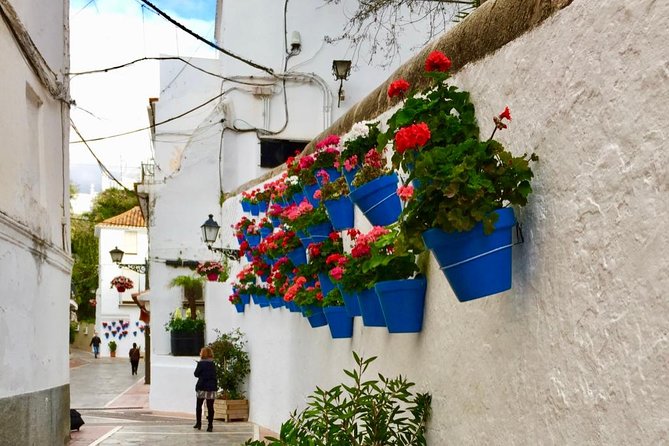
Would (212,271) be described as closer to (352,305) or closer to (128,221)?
(352,305)

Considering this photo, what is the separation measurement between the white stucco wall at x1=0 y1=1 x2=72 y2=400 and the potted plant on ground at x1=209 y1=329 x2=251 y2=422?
2.89m

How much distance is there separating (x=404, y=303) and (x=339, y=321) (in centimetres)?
203

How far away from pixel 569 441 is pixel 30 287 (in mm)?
6743

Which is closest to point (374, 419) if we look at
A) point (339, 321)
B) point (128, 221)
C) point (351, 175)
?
point (351, 175)

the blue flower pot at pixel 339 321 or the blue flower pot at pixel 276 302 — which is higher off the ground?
the blue flower pot at pixel 276 302

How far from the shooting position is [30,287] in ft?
27.6

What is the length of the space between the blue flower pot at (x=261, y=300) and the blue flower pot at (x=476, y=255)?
7373 millimetres

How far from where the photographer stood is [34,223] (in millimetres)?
8773

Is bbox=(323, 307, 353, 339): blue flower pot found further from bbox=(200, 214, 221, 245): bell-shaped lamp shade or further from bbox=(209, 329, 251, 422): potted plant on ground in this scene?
bbox=(200, 214, 221, 245): bell-shaped lamp shade

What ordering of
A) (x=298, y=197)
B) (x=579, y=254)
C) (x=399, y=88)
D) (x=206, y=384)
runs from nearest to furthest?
(x=579, y=254) → (x=399, y=88) → (x=298, y=197) → (x=206, y=384)

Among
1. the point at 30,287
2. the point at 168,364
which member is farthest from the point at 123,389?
the point at 30,287

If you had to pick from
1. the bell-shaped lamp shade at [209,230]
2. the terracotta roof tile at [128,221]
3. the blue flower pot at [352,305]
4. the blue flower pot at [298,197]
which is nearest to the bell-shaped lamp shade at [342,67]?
the bell-shaped lamp shade at [209,230]

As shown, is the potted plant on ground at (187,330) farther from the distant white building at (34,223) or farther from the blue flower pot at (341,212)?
the blue flower pot at (341,212)

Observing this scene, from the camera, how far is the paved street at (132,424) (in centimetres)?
1158
